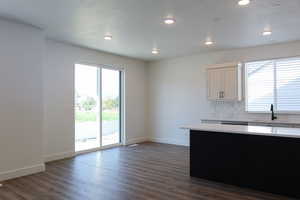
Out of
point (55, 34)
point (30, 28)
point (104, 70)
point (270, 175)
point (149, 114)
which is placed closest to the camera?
point (270, 175)

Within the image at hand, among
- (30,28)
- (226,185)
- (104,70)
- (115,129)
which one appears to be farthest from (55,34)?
(226,185)

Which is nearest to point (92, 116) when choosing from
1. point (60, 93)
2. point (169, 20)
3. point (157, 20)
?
point (60, 93)

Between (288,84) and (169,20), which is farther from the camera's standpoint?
(288,84)

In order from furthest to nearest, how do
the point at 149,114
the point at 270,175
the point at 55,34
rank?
the point at 149,114
the point at 55,34
the point at 270,175

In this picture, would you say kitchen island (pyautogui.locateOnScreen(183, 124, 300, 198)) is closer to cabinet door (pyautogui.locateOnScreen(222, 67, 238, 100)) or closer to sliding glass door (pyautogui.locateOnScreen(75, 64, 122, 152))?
cabinet door (pyautogui.locateOnScreen(222, 67, 238, 100))

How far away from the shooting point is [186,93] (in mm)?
7008

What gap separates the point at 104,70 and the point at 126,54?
0.81 m

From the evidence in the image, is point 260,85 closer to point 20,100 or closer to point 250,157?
point 250,157

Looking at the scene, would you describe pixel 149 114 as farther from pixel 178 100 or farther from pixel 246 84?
pixel 246 84

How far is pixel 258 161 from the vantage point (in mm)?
3439

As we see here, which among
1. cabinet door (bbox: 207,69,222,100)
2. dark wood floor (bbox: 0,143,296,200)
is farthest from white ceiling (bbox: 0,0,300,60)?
dark wood floor (bbox: 0,143,296,200)

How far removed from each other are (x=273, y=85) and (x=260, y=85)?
30 cm

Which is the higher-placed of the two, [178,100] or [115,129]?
[178,100]

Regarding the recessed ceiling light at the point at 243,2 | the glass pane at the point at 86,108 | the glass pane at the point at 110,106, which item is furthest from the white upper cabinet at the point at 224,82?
the glass pane at the point at 86,108
